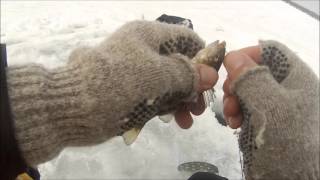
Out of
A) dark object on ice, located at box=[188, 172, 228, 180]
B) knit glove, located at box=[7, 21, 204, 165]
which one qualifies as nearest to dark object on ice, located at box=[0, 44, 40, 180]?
knit glove, located at box=[7, 21, 204, 165]

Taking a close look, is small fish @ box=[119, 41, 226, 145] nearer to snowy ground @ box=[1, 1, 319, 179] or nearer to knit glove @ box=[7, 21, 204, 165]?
knit glove @ box=[7, 21, 204, 165]

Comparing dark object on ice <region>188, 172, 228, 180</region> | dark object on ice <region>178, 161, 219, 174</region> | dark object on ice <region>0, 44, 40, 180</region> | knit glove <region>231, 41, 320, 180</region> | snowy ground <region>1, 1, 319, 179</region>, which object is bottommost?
snowy ground <region>1, 1, 319, 179</region>

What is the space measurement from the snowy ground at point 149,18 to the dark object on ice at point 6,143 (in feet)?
2.06

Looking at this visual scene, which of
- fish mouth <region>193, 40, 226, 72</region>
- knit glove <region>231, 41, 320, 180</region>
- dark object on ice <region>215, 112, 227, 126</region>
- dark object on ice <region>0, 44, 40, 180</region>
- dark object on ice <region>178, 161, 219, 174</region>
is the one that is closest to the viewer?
dark object on ice <region>0, 44, 40, 180</region>

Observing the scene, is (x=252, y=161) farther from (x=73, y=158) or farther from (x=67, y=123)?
(x=73, y=158)

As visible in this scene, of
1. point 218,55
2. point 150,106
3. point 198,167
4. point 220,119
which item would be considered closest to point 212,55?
point 218,55

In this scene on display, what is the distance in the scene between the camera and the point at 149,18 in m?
2.83

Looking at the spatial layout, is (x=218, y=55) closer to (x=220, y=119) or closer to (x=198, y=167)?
(x=198, y=167)

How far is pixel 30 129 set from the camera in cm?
92

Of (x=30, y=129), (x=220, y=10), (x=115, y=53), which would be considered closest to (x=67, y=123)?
(x=30, y=129)

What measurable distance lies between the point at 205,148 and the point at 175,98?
620 millimetres

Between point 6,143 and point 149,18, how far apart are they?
6.73 feet

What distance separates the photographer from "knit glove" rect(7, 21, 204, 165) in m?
0.93

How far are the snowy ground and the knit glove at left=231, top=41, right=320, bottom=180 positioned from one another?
54 cm
